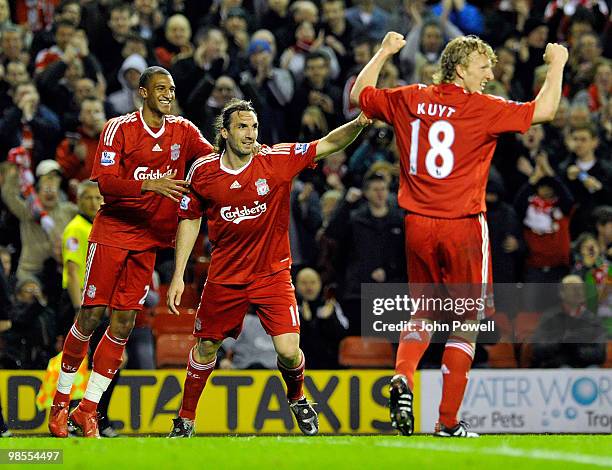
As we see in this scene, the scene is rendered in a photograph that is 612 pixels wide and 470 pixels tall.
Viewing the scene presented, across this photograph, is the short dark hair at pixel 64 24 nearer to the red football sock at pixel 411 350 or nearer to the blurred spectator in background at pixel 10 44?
the blurred spectator in background at pixel 10 44

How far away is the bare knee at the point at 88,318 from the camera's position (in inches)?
Result: 375

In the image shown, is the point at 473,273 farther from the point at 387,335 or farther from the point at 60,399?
the point at 387,335

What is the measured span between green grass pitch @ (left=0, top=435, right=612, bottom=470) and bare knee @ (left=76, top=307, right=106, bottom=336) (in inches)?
49.5

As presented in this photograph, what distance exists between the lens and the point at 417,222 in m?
8.56

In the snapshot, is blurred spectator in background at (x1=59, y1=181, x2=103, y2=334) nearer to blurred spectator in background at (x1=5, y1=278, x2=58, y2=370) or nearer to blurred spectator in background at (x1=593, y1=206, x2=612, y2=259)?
blurred spectator in background at (x1=5, y1=278, x2=58, y2=370)

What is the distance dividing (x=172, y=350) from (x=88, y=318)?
157 inches

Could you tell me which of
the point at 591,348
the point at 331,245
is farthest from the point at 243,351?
the point at 591,348

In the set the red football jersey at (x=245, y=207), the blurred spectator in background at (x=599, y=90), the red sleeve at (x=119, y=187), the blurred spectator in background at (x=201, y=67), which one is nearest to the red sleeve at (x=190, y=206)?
the red football jersey at (x=245, y=207)

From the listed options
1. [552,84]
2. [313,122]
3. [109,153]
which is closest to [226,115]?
[109,153]

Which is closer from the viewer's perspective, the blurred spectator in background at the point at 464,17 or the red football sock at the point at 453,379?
the red football sock at the point at 453,379

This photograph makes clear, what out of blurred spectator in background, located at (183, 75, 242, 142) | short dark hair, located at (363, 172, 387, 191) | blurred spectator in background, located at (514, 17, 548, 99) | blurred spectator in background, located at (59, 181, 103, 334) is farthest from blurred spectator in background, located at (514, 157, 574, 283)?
blurred spectator in background, located at (59, 181, 103, 334)

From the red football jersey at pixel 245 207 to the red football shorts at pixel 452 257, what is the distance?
43.8 inches

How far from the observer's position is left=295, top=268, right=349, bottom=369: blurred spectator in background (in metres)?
13.3

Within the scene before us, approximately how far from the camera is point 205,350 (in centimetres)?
936
